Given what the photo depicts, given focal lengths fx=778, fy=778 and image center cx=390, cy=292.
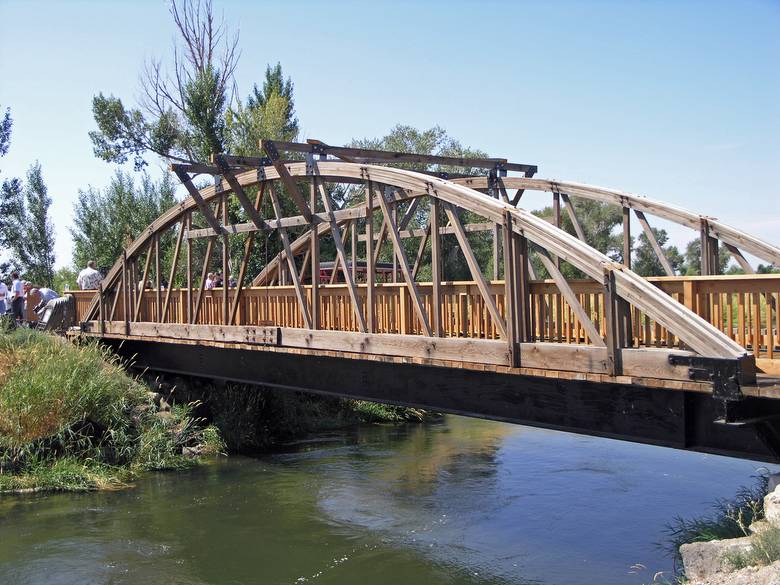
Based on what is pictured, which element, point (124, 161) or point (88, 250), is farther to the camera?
point (124, 161)

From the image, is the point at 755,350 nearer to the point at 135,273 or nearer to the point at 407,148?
the point at 135,273

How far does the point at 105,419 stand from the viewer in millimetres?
16531

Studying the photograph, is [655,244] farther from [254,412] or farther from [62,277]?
[62,277]

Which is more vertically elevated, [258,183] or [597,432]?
[258,183]

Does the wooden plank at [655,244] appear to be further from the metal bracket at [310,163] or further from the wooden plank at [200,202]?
the wooden plank at [200,202]

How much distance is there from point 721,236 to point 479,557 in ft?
19.6

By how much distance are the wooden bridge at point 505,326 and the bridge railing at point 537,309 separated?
0.03m

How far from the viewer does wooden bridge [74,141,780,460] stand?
26.5ft

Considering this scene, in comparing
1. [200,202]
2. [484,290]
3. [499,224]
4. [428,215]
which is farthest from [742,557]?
[428,215]

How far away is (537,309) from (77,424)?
10.4m

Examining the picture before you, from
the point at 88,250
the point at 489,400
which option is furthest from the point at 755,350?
the point at 88,250

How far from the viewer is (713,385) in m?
7.57

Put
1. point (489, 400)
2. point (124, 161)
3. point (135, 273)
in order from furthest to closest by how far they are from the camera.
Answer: point (124, 161), point (135, 273), point (489, 400)

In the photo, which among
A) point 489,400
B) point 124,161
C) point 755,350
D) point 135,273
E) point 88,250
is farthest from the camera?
point 124,161
